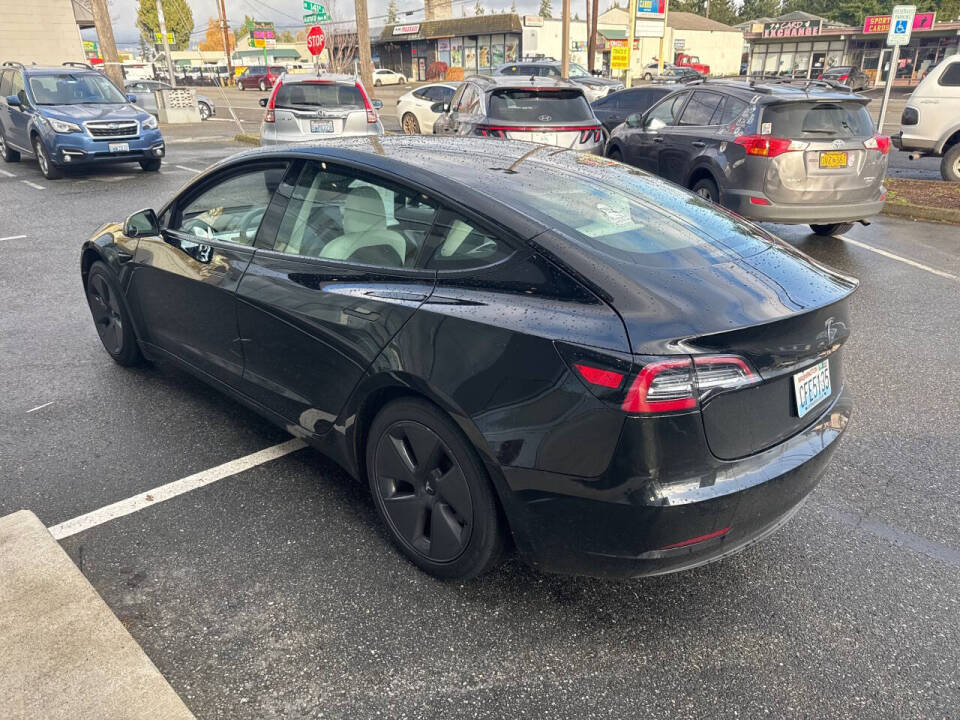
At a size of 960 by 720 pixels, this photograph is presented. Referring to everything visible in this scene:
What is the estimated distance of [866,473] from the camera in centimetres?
362

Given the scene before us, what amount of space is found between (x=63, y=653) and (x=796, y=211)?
7.24 m

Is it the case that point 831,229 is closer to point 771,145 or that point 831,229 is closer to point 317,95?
point 771,145

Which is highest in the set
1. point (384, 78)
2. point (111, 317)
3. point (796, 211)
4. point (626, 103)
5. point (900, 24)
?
point (900, 24)

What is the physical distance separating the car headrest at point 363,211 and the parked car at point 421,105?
1594 cm

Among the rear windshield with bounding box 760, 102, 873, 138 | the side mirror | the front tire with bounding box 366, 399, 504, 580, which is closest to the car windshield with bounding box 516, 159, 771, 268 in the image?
the front tire with bounding box 366, 399, 504, 580

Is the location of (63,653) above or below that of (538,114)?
below

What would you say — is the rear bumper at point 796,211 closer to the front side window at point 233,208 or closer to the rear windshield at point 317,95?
the front side window at point 233,208

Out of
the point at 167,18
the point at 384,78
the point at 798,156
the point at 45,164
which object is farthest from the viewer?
the point at 167,18

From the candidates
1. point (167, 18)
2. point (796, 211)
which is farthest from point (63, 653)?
point (167, 18)

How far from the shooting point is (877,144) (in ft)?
25.4

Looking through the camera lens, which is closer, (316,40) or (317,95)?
(317,95)

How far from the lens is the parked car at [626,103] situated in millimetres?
14438

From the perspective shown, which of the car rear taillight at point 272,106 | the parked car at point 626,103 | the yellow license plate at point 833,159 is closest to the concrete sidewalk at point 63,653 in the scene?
the yellow license plate at point 833,159

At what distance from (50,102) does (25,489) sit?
12.3 m
